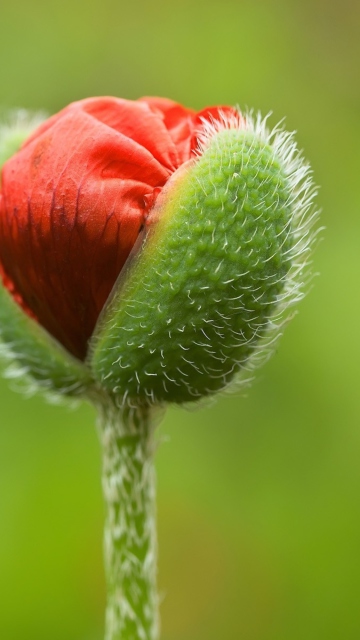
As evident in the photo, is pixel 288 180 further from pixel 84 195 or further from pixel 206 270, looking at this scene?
pixel 84 195

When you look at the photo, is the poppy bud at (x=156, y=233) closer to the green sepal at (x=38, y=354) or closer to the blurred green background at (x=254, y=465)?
the green sepal at (x=38, y=354)

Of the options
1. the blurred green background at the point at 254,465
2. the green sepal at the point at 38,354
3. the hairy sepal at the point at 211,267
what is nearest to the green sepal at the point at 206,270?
the hairy sepal at the point at 211,267

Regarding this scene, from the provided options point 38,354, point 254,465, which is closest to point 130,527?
point 38,354

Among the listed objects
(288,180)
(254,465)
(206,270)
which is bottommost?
(254,465)

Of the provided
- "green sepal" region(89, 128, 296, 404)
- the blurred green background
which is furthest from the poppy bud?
the blurred green background

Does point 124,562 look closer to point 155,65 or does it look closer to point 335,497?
point 335,497

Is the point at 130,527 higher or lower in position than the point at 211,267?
lower

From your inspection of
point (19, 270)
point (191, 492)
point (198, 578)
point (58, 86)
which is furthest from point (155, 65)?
point (19, 270)
